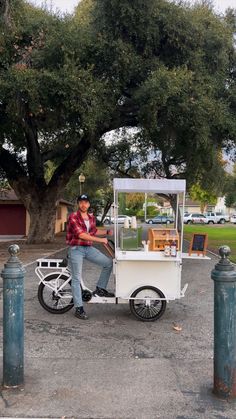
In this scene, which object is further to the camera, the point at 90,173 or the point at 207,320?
the point at 90,173

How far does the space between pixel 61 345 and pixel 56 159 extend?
2289 cm

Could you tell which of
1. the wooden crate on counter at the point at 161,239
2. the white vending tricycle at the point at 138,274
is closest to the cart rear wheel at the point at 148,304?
the white vending tricycle at the point at 138,274

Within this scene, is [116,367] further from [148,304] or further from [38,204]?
[38,204]

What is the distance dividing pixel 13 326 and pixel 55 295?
273 cm

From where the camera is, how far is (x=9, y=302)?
4.65 metres

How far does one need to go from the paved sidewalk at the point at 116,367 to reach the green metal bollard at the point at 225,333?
0.52 ft

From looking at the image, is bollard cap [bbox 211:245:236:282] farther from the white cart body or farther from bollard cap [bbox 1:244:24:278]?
the white cart body

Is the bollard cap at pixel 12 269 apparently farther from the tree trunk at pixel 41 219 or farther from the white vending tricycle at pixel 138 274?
the tree trunk at pixel 41 219

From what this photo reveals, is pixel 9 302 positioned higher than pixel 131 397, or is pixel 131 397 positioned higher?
pixel 9 302

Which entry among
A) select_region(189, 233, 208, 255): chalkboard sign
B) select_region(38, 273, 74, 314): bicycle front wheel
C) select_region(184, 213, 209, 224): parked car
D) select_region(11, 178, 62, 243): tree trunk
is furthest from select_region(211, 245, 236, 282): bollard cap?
select_region(184, 213, 209, 224): parked car

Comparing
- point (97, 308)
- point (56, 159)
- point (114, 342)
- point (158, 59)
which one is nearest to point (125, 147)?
point (56, 159)

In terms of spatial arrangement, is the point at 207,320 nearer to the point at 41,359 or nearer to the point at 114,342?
the point at 114,342

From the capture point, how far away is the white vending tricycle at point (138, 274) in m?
6.99

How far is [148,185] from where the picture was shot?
7.45 meters
